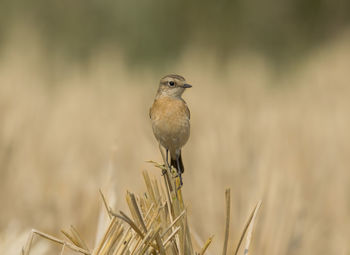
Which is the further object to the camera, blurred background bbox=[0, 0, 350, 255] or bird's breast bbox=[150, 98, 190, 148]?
blurred background bbox=[0, 0, 350, 255]

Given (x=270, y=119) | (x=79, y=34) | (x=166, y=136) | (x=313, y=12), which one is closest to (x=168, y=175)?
(x=166, y=136)

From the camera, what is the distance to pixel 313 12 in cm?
1345

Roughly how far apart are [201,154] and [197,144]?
0.30 metres

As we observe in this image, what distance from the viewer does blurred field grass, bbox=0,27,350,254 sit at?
11.7 ft

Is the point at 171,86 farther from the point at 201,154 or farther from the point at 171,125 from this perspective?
the point at 201,154

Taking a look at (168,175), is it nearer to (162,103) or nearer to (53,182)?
(162,103)

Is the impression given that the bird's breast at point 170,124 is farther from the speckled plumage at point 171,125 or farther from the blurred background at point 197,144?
the blurred background at point 197,144

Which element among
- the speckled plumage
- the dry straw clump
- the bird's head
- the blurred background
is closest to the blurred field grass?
the blurred background

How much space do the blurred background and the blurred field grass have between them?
1 centimetres

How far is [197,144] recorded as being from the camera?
16.3ft

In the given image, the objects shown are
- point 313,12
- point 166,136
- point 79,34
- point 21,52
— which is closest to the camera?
point 166,136

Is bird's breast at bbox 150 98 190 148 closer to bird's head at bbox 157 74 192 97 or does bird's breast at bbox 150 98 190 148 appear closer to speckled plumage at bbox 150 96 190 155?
speckled plumage at bbox 150 96 190 155

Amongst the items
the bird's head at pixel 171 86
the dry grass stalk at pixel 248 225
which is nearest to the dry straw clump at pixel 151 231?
the dry grass stalk at pixel 248 225

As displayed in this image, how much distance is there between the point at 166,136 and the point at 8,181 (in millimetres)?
1944
